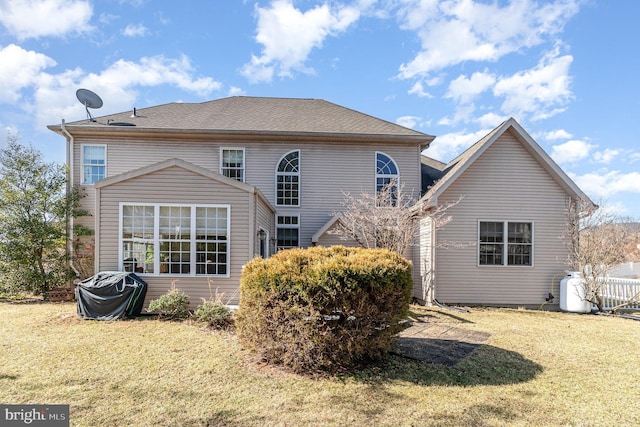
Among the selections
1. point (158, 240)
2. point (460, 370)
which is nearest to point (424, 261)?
point (460, 370)

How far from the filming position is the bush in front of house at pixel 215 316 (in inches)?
291

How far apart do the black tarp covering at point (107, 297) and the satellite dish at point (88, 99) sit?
8016 millimetres

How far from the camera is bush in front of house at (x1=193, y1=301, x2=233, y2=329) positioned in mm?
7379

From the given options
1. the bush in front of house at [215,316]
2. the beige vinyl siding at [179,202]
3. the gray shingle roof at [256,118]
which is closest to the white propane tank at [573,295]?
the gray shingle roof at [256,118]

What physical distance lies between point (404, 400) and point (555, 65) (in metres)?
13.2

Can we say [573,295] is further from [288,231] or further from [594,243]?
[288,231]

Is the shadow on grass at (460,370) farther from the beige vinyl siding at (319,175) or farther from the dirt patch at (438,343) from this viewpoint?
the beige vinyl siding at (319,175)

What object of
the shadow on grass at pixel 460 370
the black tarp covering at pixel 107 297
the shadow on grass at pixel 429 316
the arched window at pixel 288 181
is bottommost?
the shadow on grass at pixel 429 316

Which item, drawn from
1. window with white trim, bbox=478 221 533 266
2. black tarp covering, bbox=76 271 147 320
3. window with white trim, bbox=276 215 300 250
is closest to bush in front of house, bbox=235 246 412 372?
black tarp covering, bbox=76 271 147 320

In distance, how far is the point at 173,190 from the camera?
8656mm

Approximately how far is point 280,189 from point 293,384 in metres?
9.25

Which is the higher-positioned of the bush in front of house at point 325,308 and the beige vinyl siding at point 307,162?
the beige vinyl siding at point 307,162

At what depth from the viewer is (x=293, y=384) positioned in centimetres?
436

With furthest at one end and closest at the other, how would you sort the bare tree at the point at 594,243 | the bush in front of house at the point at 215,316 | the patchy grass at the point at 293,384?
the bare tree at the point at 594,243 → the bush in front of house at the point at 215,316 → the patchy grass at the point at 293,384
